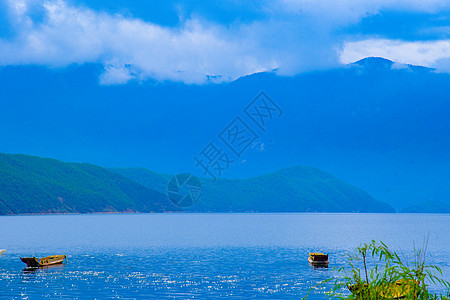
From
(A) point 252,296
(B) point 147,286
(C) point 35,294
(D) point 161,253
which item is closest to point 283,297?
(A) point 252,296

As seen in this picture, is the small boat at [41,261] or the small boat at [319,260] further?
the small boat at [319,260]

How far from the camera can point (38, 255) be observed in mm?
126562

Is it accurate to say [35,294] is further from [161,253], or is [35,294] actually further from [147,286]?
[161,253]

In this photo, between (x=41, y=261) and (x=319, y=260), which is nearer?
(x=41, y=261)

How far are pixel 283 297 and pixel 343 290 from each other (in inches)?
452

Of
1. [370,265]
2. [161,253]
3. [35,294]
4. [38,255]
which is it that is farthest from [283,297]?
[38,255]

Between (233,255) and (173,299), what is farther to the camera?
(233,255)

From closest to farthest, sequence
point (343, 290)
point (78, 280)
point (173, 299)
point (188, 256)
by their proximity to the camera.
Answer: point (173, 299) < point (343, 290) < point (78, 280) < point (188, 256)

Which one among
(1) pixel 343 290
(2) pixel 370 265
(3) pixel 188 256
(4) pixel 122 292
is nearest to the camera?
(4) pixel 122 292

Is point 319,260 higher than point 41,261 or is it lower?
lower

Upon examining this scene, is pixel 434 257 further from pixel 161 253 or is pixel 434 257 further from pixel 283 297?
pixel 283 297

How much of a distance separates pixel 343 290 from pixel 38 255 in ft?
257

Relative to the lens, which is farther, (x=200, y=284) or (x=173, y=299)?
(x=200, y=284)

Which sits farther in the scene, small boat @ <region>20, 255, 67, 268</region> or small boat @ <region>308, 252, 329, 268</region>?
small boat @ <region>308, 252, 329, 268</region>
